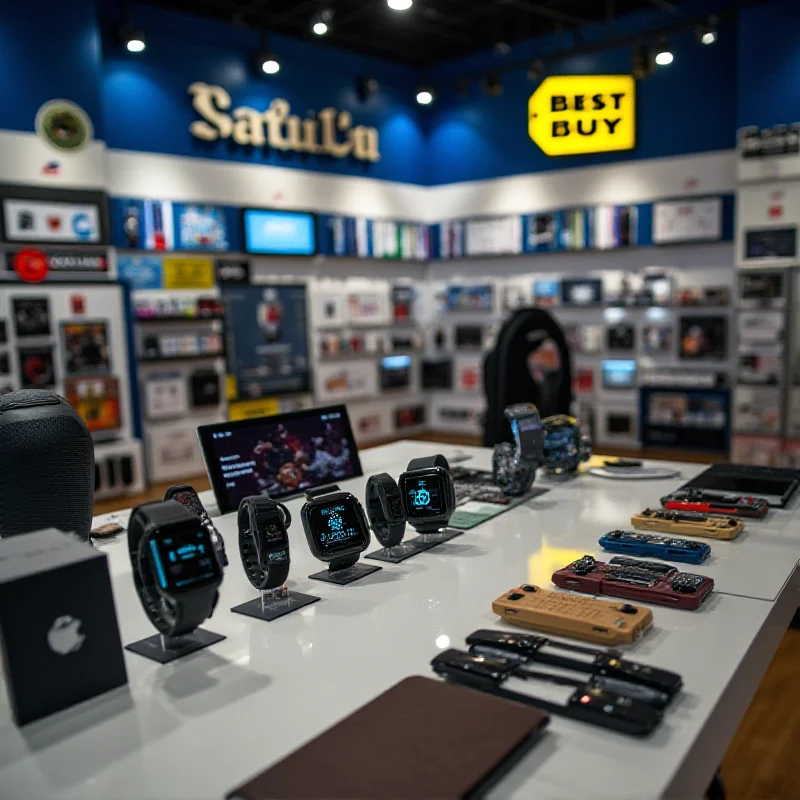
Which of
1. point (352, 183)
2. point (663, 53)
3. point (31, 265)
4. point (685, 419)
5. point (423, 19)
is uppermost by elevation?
point (423, 19)

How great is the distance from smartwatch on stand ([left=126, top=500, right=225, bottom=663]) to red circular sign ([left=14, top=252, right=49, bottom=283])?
526 centimetres

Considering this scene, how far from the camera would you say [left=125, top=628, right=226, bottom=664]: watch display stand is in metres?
1.64

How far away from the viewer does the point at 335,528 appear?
2.05m

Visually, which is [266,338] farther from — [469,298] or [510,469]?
[510,469]

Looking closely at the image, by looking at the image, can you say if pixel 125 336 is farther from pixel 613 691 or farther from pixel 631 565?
pixel 613 691

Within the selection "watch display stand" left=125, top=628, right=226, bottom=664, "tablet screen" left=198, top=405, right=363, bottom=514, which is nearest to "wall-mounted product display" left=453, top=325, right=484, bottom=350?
"tablet screen" left=198, top=405, right=363, bottom=514

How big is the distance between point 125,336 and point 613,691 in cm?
624

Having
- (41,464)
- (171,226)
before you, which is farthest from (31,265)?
(41,464)

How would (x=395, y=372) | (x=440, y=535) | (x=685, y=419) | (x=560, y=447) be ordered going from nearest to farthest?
1. (x=440, y=535)
2. (x=560, y=447)
3. (x=685, y=419)
4. (x=395, y=372)

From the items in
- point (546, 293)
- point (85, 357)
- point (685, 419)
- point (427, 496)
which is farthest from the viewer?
point (546, 293)

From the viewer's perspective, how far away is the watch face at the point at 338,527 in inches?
79.7

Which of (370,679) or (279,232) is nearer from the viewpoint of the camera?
(370,679)

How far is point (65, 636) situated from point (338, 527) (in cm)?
78

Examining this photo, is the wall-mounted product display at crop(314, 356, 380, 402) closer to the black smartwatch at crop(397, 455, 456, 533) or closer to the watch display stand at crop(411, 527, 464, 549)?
the watch display stand at crop(411, 527, 464, 549)
